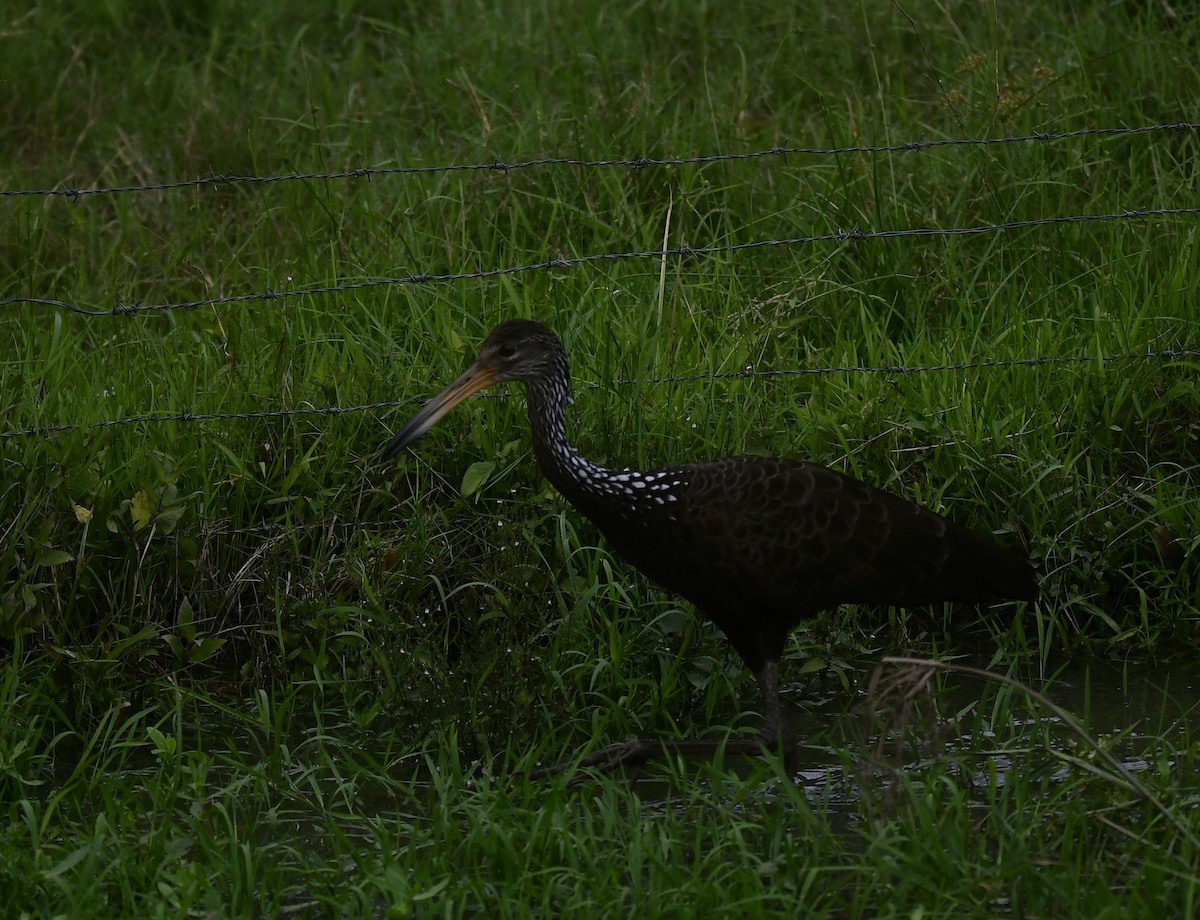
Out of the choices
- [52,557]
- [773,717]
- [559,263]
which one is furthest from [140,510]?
[773,717]

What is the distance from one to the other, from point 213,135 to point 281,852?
454 centimetres

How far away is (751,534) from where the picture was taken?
4.49 metres

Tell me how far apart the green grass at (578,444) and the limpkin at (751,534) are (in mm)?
310

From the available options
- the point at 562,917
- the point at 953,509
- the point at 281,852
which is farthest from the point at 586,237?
the point at 562,917

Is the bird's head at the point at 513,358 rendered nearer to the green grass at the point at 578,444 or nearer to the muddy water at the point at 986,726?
the green grass at the point at 578,444

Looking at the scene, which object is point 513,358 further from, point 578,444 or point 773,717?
point 773,717

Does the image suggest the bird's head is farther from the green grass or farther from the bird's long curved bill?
the green grass

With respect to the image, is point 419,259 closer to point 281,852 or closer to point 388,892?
point 281,852

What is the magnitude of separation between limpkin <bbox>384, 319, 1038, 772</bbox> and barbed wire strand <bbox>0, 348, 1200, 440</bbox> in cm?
85

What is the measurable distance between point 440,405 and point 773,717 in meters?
1.22

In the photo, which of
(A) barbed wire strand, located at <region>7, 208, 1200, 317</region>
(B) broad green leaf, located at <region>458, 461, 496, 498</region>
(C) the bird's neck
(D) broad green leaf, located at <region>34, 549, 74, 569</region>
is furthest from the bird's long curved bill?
(D) broad green leaf, located at <region>34, 549, 74, 569</region>

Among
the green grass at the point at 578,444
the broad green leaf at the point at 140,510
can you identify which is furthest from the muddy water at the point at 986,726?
the broad green leaf at the point at 140,510

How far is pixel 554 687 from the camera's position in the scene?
187 inches

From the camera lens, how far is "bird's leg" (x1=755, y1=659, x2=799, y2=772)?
4.60 m
